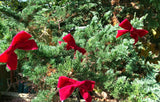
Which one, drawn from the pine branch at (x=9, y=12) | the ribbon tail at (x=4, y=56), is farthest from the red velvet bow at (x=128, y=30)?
the pine branch at (x=9, y=12)

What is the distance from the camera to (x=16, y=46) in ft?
2.22

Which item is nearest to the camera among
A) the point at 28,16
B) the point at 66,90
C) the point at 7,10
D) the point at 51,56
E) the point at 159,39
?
the point at 66,90

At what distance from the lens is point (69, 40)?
0.87m

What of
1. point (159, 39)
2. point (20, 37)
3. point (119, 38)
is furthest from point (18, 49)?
point (159, 39)

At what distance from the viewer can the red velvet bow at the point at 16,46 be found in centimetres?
66

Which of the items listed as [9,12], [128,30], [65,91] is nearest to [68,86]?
[65,91]

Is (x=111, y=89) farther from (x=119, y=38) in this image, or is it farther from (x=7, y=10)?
(x=7, y=10)

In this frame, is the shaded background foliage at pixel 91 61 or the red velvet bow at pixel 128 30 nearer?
the shaded background foliage at pixel 91 61

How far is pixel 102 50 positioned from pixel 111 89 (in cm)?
23

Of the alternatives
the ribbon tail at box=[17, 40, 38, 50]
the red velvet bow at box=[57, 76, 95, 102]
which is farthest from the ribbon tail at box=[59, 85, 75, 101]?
the ribbon tail at box=[17, 40, 38, 50]

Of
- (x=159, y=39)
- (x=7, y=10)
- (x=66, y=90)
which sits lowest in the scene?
(x=159, y=39)

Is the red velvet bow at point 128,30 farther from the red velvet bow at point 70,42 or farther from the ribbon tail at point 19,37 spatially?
the ribbon tail at point 19,37

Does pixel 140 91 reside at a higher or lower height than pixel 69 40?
lower

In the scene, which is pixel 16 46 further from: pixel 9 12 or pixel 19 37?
pixel 9 12
